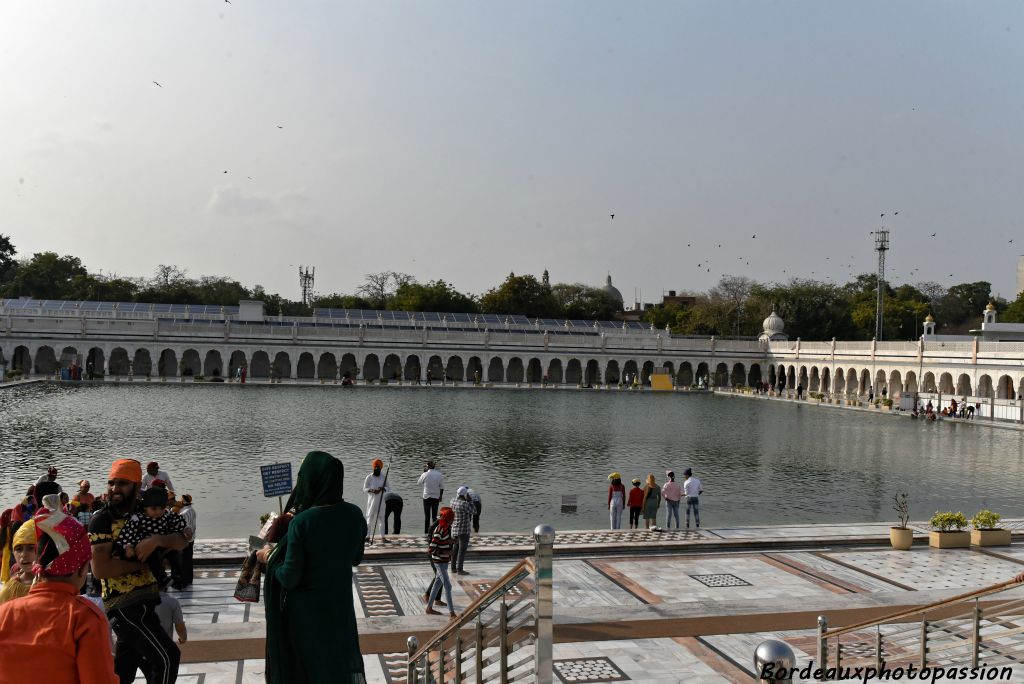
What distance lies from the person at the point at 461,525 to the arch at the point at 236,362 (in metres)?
61.0

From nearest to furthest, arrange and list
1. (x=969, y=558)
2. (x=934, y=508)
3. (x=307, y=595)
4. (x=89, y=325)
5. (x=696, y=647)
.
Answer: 1. (x=307, y=595)
2. (x=696, y=647)
3. (x=969, y=558)
4. (x=934, y=508)
5. (x=89, y=325)

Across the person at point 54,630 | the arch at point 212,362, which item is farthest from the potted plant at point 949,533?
the arch at point 212,362

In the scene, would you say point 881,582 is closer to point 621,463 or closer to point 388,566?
point 388,566

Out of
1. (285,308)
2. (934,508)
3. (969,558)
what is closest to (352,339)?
(285,308)

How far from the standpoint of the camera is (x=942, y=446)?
33.5m

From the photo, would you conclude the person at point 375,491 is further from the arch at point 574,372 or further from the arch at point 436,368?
the arch at point 574,372

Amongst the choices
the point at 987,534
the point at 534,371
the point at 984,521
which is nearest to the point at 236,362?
the point at 534,371

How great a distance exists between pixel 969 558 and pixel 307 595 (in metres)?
13.1

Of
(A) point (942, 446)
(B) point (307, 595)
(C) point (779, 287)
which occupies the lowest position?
(A) point (942, 446)

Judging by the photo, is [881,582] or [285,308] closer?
[881,582]

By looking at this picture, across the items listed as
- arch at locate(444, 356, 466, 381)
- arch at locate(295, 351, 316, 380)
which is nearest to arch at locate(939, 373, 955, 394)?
arch at locate(444, 356, 466, 381)

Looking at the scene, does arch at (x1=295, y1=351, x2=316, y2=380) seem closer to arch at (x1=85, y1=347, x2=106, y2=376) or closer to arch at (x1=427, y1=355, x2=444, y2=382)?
arch at (x1=427, y1=355, x2=444, y2=382)

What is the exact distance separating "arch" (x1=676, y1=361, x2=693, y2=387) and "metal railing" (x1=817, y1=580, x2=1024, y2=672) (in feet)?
228

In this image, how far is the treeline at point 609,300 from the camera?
85125 millimetres
